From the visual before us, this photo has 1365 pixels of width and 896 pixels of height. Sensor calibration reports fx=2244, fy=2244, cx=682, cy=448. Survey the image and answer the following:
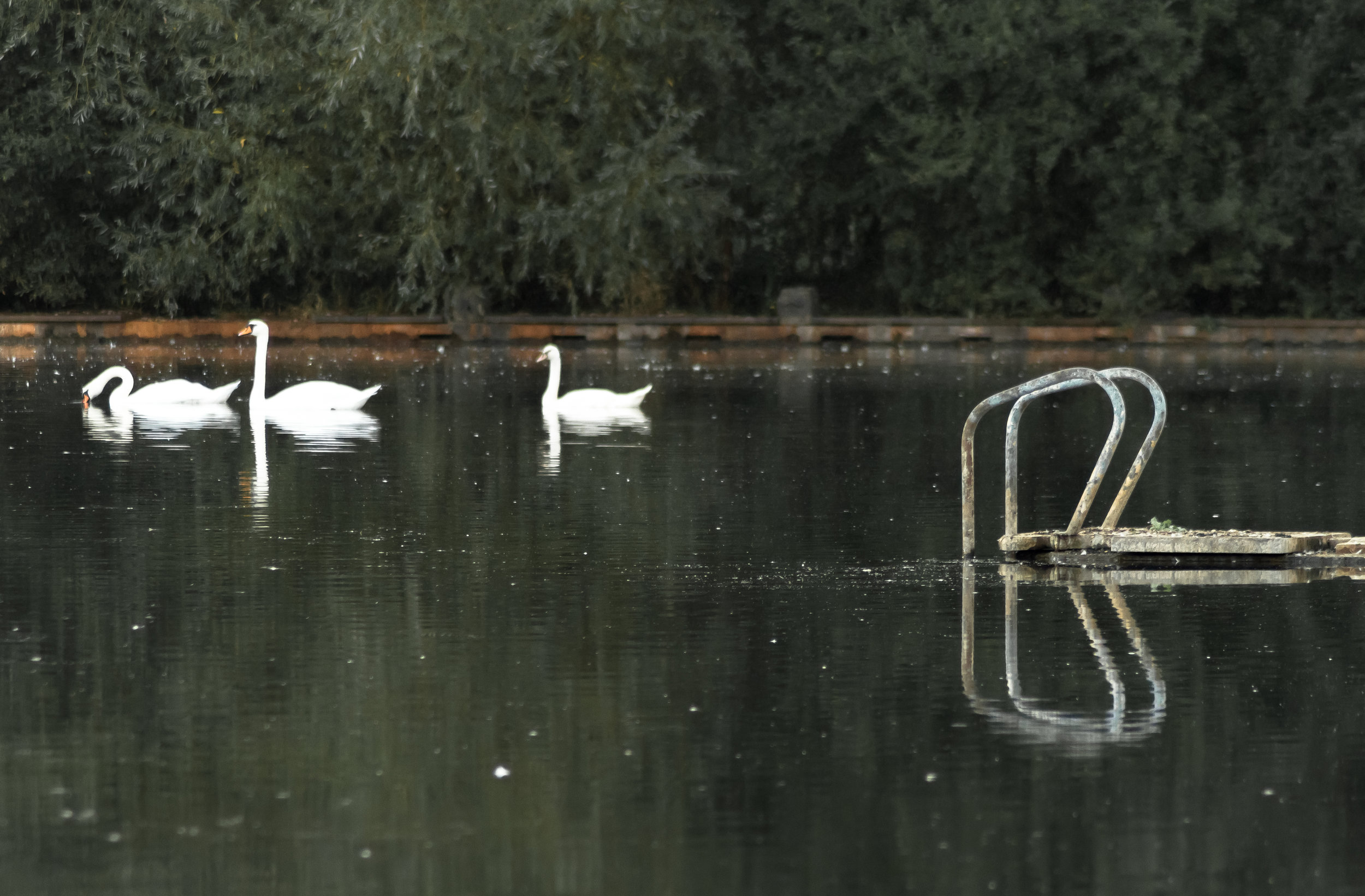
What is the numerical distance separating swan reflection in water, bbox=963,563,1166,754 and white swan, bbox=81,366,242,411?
14.5m

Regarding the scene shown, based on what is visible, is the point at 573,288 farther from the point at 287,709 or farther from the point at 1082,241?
the point at 287,709

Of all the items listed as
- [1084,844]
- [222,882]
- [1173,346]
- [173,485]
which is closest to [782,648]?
[1084,844]

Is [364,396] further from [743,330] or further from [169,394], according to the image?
[743,330]

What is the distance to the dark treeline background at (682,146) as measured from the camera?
36.8m

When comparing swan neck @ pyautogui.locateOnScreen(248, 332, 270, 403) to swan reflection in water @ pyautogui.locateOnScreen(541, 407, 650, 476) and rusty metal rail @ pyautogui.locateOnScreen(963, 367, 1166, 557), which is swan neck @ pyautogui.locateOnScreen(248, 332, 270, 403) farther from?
rusty metal rail @ pyautogui.locateOnScreen(963, 367, 1166, 557)

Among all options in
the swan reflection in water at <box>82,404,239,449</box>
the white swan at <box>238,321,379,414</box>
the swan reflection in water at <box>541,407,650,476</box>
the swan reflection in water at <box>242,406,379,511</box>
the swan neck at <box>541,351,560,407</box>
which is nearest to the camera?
the swan reflection in water at <box>242,406,379,511</box>

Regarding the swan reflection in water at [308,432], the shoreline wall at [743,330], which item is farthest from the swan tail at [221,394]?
the shoreline wall at [743,330]

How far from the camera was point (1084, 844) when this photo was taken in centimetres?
694

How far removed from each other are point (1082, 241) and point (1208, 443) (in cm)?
2068

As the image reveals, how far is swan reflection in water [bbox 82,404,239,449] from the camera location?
20453mm

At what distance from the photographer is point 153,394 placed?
23578 mm

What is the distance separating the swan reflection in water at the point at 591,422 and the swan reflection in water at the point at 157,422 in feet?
10.3

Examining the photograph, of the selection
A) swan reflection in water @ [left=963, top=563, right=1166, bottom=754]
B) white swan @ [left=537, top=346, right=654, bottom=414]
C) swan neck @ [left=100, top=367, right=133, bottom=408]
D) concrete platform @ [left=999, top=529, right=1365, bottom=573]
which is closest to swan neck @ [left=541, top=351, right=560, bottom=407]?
white swan @ [left=537, top=346, right=654, bottom=414]

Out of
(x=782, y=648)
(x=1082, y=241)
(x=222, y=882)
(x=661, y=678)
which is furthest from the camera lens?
(x=1082, y=241)
